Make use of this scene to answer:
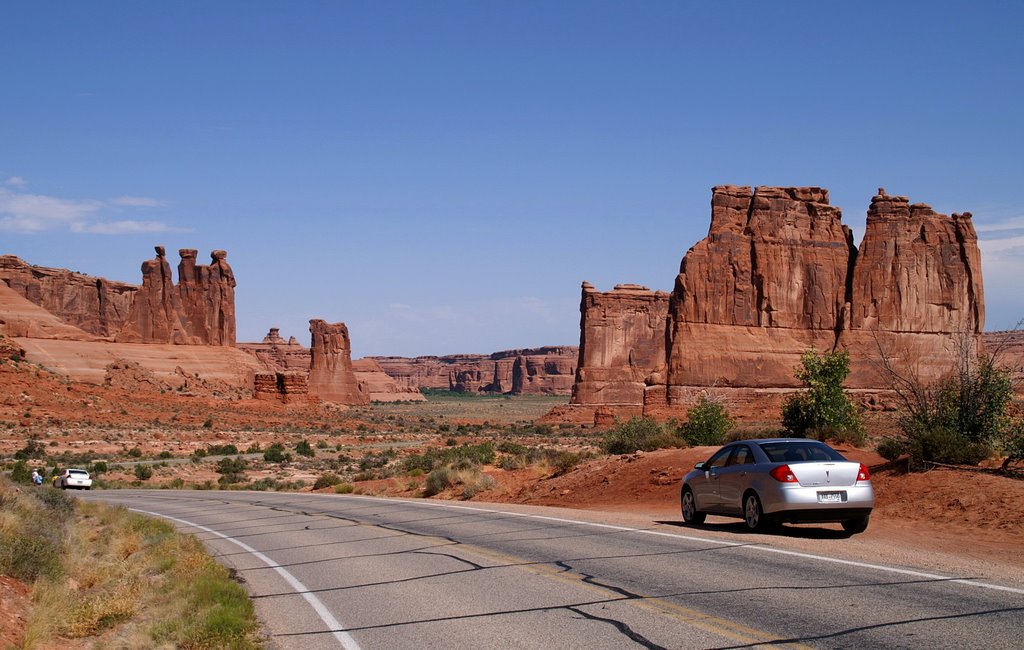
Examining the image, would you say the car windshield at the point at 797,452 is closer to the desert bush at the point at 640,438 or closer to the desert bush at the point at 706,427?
the desert bush at the point at 640,438

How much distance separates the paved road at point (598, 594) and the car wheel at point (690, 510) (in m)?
0.72

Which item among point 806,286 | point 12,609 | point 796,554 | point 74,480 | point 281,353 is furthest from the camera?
point 281,353

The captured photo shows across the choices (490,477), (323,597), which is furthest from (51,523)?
(490,477)

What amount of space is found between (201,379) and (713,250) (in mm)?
53609

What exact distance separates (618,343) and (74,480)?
237 ft

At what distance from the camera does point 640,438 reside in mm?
28172

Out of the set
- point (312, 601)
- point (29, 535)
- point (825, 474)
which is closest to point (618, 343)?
point (825, 474)

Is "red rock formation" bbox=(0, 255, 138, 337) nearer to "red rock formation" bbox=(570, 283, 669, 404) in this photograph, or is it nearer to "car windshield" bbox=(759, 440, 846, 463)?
"red rock formation" bbox=(570, 283, 669, 404)

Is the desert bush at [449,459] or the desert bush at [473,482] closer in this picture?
the desert bush at [473,482]

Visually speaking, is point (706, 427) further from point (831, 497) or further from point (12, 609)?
point (12, 609)

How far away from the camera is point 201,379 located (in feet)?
308

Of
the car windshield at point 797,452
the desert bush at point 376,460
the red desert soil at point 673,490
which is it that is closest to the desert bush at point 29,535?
the red desert soil at point 673,490

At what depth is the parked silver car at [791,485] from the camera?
1190cm

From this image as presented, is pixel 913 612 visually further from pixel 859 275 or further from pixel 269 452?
pixel 859 275
